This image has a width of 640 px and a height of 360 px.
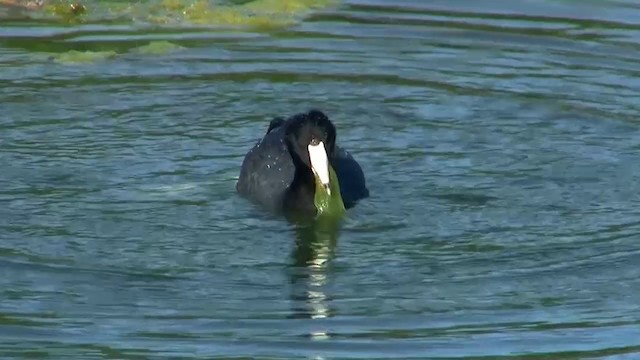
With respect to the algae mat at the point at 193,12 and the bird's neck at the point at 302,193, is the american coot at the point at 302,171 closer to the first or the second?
the bird's neck at the point at 302,193

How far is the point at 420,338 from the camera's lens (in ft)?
24.5

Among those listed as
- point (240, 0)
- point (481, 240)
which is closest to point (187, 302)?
point (481, 240)

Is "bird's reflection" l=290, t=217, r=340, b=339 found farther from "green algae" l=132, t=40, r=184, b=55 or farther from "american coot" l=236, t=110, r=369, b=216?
"green algae" l=132, t=40, r=184, b=55

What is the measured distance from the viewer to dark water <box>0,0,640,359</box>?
764cm

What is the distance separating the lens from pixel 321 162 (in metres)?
9.50

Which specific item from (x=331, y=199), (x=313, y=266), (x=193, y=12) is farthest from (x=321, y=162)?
(x=193, y=12)

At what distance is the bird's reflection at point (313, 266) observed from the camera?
7906 millimetres

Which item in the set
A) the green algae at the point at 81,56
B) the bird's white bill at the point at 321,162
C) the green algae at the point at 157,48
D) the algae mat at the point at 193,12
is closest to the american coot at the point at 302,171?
the bird's white bill at the point at 321,162

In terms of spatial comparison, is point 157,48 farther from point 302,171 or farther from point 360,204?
point 360,204

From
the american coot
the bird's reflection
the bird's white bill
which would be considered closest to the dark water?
the bird's reflection

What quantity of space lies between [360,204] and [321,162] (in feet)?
1.28

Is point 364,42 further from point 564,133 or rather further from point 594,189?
point 594,189

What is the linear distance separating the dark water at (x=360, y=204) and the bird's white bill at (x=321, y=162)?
0.84ft

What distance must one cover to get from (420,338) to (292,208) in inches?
96.4
